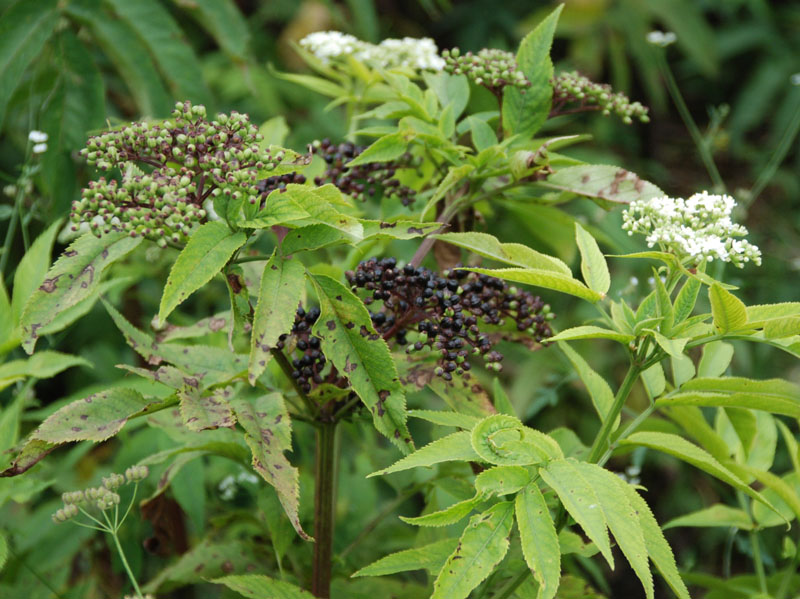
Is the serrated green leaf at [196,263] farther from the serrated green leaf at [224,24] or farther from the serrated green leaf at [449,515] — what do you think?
the serrated green leaf at [224,24]

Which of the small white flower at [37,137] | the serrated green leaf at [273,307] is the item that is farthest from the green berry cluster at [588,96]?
the small white flower at [37,137]

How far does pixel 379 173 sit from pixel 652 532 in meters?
0.68

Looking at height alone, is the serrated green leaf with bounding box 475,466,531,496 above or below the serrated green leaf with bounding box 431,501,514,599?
above

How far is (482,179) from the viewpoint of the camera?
4.11 ft

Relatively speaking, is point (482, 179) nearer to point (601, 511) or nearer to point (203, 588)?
point (601, 511)

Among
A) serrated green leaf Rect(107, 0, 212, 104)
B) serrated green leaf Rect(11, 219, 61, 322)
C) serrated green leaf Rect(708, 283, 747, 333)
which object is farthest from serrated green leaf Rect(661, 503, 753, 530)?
serrated green leaf Rect(107, 0, 212, 104)

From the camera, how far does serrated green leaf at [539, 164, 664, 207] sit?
1208 mm

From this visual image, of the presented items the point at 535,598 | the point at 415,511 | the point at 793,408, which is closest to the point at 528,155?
the point at 793,408

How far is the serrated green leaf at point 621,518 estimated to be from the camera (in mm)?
826

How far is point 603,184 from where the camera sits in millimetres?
1239

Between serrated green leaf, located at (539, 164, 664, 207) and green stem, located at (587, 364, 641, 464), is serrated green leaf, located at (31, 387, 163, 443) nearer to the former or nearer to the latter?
green stem, located at (587, 364, 641, 464)

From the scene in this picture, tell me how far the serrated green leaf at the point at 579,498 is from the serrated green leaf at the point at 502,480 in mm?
23

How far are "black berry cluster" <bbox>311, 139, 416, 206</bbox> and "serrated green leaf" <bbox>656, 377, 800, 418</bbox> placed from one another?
0.53 meters

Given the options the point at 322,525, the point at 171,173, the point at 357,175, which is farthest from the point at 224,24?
the point at 322,525
